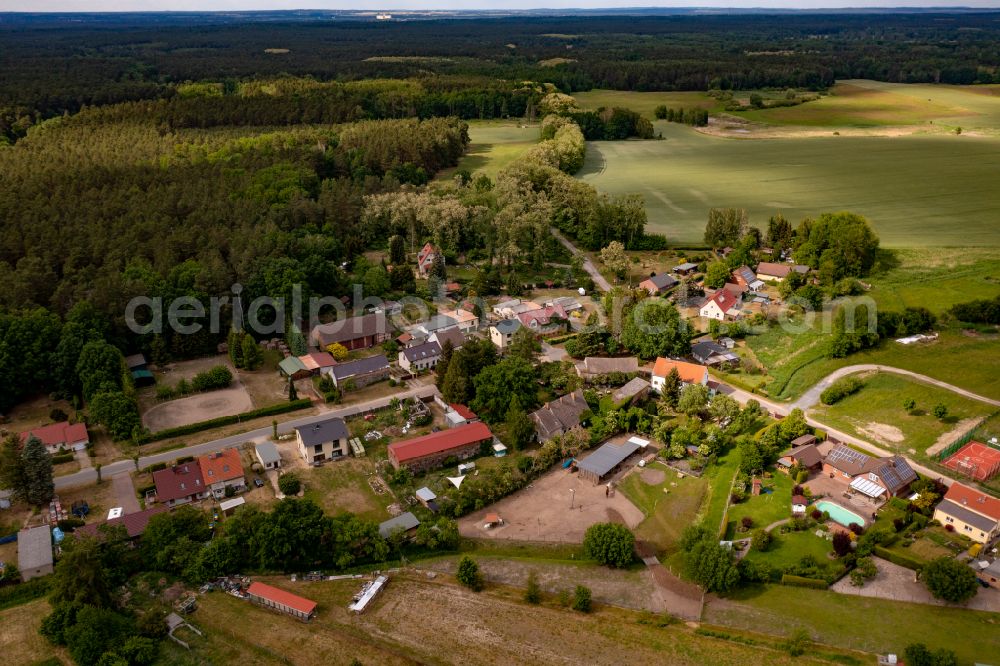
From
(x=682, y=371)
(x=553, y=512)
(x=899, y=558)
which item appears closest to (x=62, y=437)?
(x=553, y=512)

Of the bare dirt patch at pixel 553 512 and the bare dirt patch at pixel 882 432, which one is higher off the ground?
the bare dirt patch at pixel 882 432

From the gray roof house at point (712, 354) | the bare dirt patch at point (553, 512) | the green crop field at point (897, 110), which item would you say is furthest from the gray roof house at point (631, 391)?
the green crop field at point (897, 110)

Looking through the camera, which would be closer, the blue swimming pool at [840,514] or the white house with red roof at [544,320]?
the blue swimming pool at [840,514]

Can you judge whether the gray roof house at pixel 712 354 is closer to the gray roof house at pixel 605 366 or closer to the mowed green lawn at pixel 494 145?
the gray roof house at pixel 605 366

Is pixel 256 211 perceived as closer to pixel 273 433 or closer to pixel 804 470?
pixel 273 433

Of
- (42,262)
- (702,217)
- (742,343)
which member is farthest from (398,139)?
(742,343)

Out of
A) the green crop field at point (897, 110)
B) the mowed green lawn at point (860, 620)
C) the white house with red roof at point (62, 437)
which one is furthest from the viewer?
the green crop field at point (897, 110)

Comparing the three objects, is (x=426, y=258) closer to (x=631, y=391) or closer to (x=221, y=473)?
(x=631, y=391)
